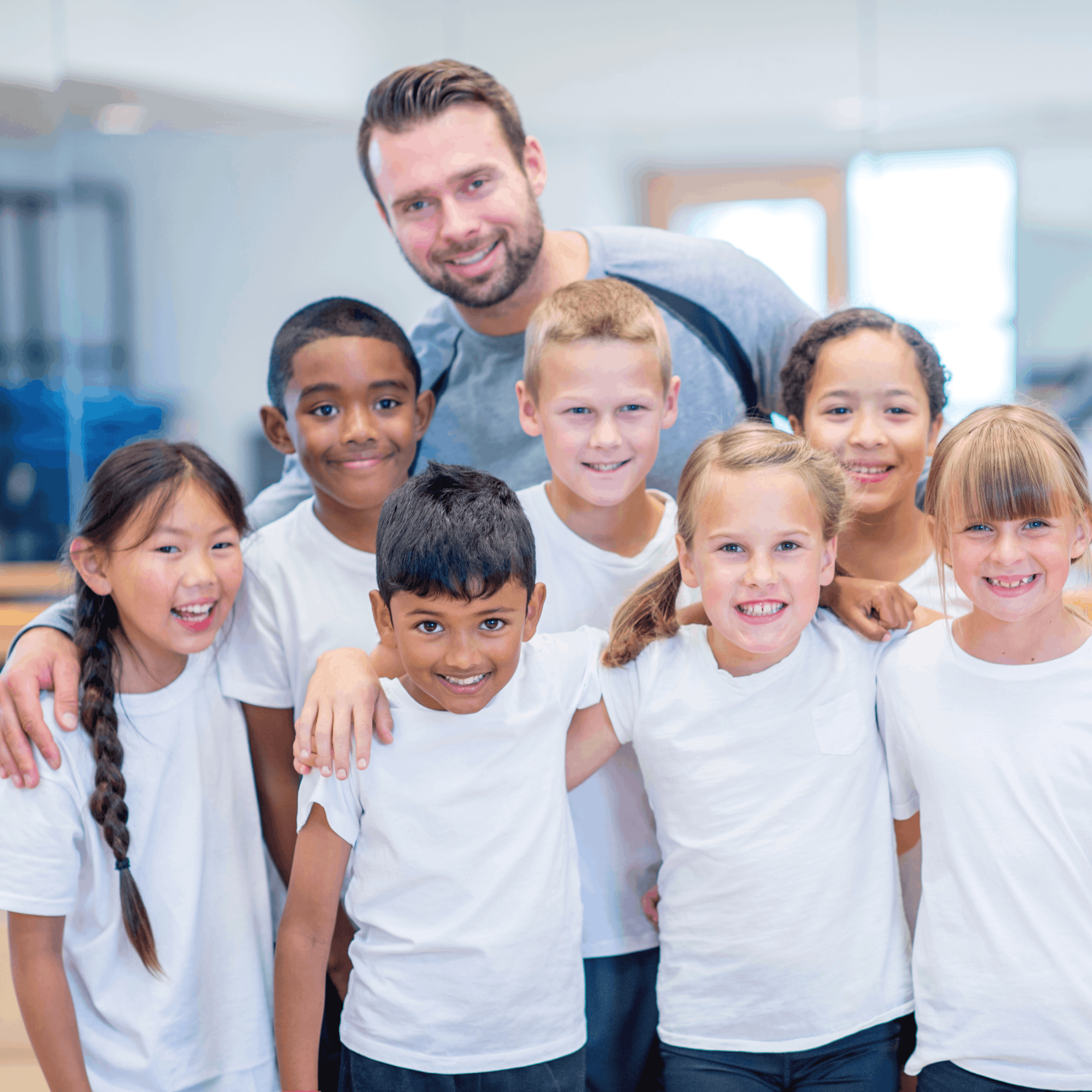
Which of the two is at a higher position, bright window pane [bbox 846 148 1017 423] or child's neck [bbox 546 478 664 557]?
bright window pane [bbox 846 148 1017 423]

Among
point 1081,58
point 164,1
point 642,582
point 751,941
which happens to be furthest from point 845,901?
point 164,1

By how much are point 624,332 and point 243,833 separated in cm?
85

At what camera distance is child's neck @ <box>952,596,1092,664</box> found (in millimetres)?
1164

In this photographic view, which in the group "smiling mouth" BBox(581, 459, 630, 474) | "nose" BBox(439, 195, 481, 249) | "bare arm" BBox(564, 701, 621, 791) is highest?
"nose" BBox(439, 195, 481, 249)

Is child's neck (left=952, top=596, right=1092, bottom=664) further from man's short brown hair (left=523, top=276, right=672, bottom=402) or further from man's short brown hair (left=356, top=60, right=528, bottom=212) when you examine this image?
man's short brown hair (left=356, top=60, right=528, bottom=212)

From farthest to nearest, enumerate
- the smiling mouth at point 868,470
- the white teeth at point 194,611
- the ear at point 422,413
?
1. the ear at point 422,413
2. the smiling mouth at point 868,470
3. the white teeth at point 194,611

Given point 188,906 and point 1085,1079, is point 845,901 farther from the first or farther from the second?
point 188,906

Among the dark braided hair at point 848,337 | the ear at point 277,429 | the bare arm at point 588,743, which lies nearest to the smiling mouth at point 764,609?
the bare arm at point 588,743

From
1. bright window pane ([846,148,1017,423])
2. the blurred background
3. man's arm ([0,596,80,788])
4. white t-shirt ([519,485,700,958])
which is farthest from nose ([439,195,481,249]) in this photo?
bright window pane ([846,148,1017,423])

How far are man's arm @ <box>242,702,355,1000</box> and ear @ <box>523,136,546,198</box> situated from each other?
3.18ft

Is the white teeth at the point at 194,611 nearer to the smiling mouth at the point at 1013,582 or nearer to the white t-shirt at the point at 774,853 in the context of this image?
the white t-shirt at the point at 774,853

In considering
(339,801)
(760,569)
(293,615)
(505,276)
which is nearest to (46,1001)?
(339,801)

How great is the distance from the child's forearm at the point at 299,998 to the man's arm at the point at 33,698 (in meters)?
0.37

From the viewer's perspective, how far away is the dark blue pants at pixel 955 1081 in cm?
111
